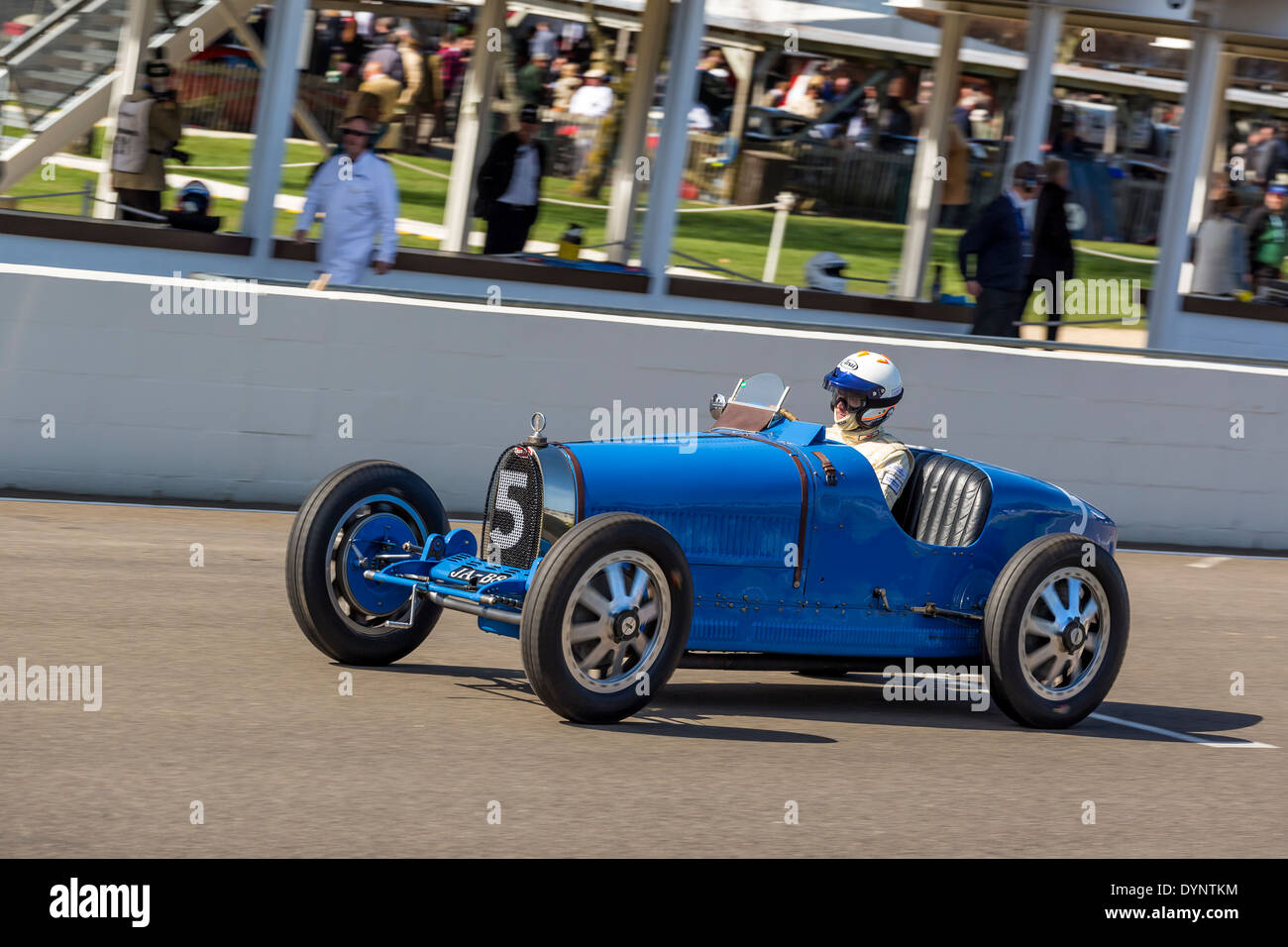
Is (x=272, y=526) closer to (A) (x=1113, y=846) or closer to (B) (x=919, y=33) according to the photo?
A: (A) (x=1113, y=846)

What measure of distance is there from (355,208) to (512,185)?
133 inches

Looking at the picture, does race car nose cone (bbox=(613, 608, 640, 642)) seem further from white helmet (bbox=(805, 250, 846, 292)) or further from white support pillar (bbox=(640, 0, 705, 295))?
white helmet (bbox=(805, 250, 846, 292))

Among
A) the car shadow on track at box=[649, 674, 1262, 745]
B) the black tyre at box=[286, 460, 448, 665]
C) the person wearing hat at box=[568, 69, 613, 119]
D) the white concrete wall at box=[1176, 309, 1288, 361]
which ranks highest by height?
the person wearing hat at box=[568, 69, 613, 119]

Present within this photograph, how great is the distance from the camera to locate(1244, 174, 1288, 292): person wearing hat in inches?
728

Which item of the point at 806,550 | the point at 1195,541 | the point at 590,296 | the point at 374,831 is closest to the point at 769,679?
the point at 806,550

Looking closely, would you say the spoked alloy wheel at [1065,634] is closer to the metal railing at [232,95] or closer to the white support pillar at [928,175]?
the metal railing at [232,95]

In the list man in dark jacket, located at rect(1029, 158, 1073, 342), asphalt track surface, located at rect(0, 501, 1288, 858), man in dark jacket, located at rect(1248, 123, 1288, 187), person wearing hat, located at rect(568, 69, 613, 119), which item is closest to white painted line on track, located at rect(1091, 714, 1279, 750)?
asphalt track surface, located at rect(0, 501, 1288, 858)

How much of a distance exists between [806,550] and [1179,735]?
5.72 ft

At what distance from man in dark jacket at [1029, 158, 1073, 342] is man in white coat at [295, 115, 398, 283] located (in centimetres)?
523

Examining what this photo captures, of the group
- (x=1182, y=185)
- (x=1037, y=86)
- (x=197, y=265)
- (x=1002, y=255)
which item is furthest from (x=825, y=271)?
(x=197, y=265)

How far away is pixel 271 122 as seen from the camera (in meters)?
14.0

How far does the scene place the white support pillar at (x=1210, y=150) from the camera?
18.0m

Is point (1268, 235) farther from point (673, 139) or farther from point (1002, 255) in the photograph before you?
point (673, 139)
